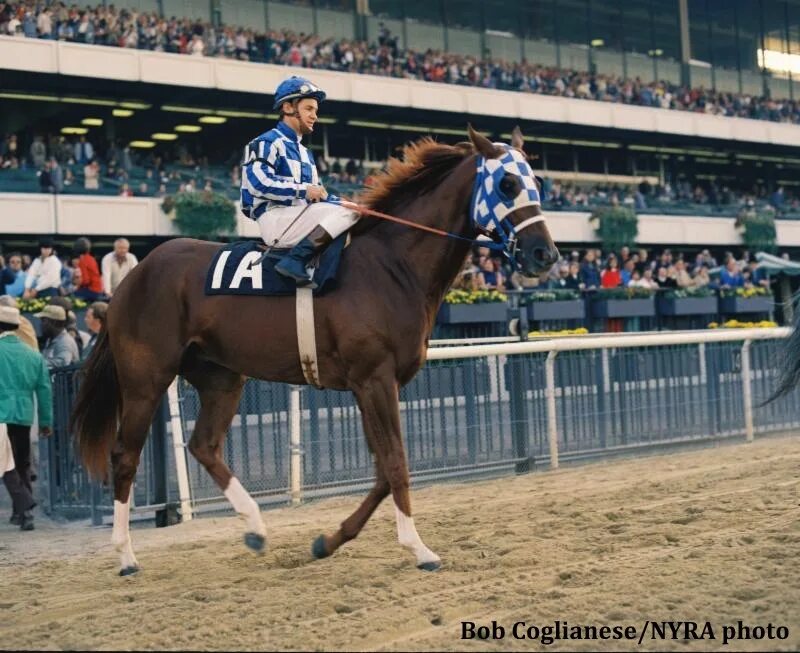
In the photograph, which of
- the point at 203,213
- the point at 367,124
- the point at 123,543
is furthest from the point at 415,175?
the point at 367,124

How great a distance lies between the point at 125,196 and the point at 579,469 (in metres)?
18.4

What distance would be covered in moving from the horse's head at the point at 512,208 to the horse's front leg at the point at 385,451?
3.03 ft

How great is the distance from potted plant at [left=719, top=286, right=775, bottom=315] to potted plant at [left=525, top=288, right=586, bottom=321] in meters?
4.35

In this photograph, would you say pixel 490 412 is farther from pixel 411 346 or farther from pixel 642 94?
pixel 642 94

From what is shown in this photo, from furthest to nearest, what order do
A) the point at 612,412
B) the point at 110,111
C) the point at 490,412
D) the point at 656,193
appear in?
the point at 656,193
the point at 110,111
the point at 612,412
the point at 490,412

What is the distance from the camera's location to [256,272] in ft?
19.3

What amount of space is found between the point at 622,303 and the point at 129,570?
52.3ft

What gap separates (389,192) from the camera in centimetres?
604

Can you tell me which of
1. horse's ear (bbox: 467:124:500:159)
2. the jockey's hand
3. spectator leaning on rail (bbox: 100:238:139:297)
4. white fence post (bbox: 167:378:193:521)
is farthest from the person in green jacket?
horse's ear (bbox: 467:124:500:159)

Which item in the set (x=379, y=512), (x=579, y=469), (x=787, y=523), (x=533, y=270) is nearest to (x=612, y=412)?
(x=579, y=469)

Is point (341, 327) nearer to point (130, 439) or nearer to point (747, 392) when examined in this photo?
point (130, 439)

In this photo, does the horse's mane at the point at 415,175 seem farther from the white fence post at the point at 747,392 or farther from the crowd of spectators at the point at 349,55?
the crowd of spectators at the point at 349,55

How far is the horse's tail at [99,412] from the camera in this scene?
21.2ft

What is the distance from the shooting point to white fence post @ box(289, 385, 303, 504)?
8398 mm
